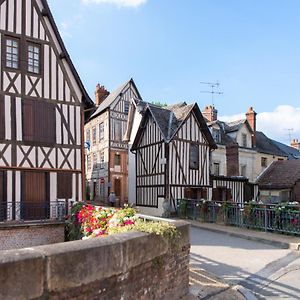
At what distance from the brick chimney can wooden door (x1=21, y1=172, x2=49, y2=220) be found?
19.5m

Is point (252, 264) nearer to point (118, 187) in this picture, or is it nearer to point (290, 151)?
point (118, 187)

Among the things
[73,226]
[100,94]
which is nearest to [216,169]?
[100,94]

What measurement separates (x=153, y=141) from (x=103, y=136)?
27.8 ft

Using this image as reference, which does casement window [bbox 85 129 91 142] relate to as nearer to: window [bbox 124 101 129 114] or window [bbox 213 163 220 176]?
window [bbox 124 101 129 114]

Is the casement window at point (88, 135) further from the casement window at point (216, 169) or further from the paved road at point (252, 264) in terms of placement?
the paved road at point (252, 264)

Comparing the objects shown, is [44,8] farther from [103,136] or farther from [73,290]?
[103,136]

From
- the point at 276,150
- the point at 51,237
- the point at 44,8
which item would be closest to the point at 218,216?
the point at 51,237

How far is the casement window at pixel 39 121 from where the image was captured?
14406mm

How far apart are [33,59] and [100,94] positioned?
1897cm

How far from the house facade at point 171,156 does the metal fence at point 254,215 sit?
3.76 metres

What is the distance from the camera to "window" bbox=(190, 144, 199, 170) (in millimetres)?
22656

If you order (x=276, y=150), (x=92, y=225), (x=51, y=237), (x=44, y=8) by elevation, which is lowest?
(x=51, y=237)

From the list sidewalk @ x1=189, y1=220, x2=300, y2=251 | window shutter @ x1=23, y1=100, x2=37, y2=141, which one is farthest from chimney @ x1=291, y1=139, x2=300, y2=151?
window shutter @ x1=23, y1=100, x2=37, y2=141

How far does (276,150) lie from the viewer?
33.8 meters
